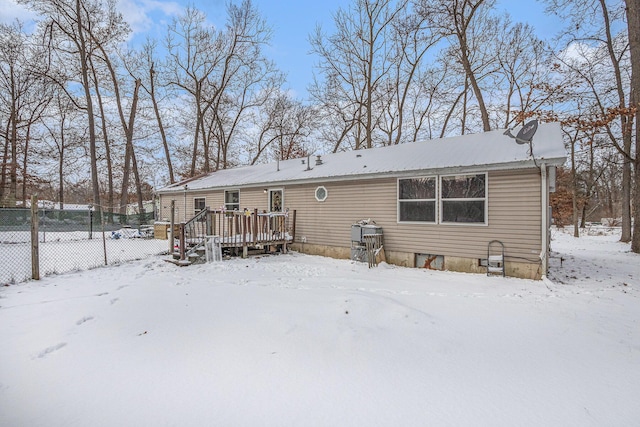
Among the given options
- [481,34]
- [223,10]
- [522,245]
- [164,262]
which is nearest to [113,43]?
[223,10]

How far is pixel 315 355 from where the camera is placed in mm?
2926

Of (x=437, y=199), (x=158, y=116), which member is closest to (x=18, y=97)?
(x=158, y=116)

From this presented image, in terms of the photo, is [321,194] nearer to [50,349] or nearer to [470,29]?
[50,349]

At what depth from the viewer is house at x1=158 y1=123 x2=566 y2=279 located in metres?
6.20

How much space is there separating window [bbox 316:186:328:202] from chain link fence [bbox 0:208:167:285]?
192 inches

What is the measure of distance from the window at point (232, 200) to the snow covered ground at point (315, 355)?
6.25 m

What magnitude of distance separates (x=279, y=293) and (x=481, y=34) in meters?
17.7

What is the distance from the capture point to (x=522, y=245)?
20.5 ft

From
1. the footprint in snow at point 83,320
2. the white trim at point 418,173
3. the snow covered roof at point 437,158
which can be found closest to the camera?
the footprint in snow at point 83,320

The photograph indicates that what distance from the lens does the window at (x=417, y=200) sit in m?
7.38

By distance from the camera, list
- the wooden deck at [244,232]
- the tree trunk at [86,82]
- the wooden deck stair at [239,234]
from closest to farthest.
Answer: the wooden deck stair at [239,234] < the wooden deck at [244,232] < the tree trunk at [86,82]

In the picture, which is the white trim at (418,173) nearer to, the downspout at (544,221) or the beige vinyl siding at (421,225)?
the beige vinyl siding at (421,225)

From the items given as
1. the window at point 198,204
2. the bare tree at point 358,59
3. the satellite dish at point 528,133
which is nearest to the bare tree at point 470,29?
the bare tree at point 358,59

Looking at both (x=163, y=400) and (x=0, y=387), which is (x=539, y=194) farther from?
(x=0, y=387)
